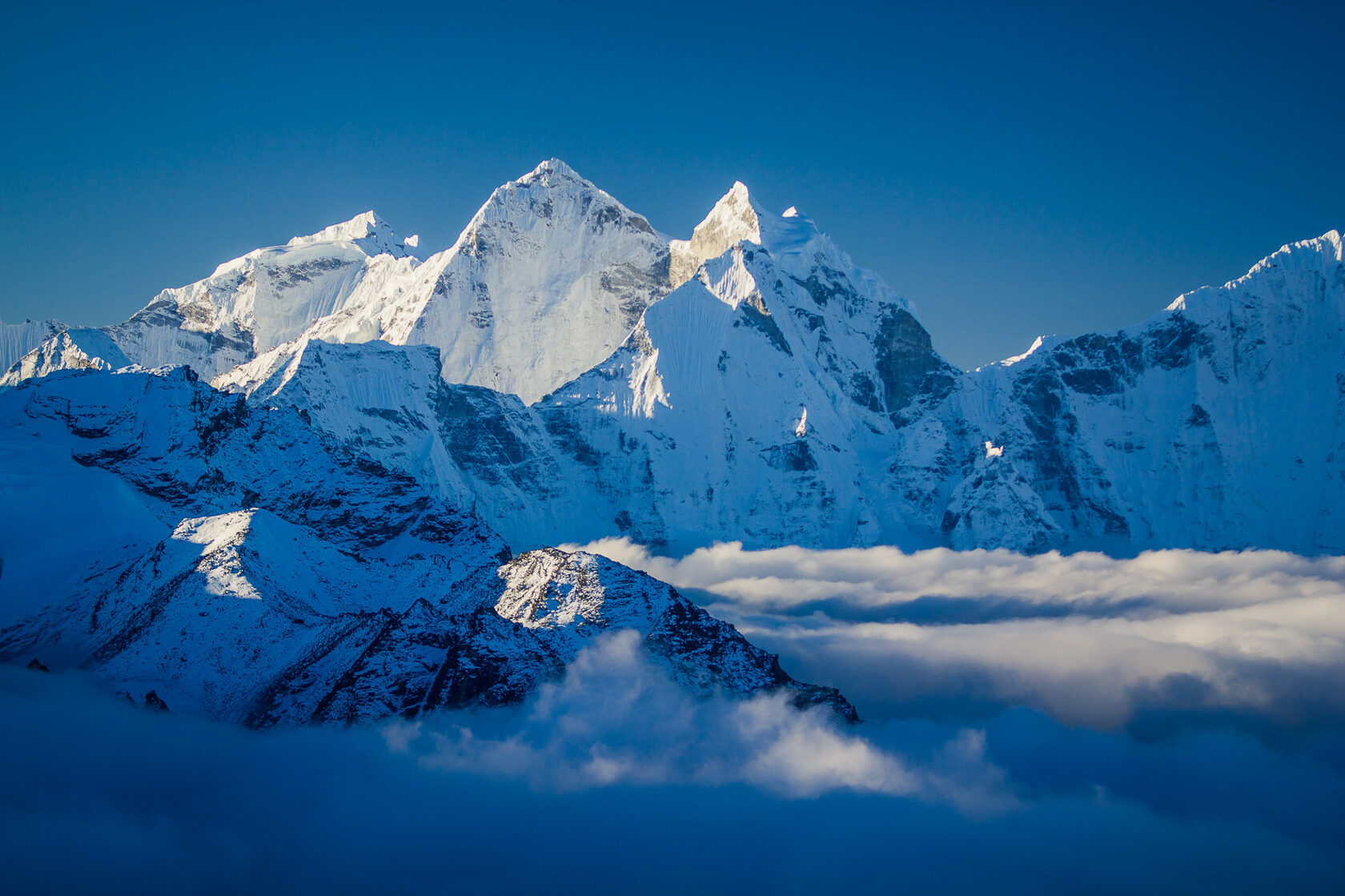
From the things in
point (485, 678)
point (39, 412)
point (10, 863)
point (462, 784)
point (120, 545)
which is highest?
point (39, 412)

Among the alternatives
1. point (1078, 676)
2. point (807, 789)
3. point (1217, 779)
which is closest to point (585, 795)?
point (807, 789)

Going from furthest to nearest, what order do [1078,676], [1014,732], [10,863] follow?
[1078,676] < [1014,732] < [10,863]

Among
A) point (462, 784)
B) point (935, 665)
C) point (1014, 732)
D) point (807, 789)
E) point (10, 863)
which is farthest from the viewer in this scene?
point (935, 665)

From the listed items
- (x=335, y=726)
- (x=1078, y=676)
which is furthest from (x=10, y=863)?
(x=1078, y=676)

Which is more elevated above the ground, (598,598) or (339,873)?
(598,598)

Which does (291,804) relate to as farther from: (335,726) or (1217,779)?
(1217,779)

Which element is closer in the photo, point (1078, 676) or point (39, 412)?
point (1078, 676)
